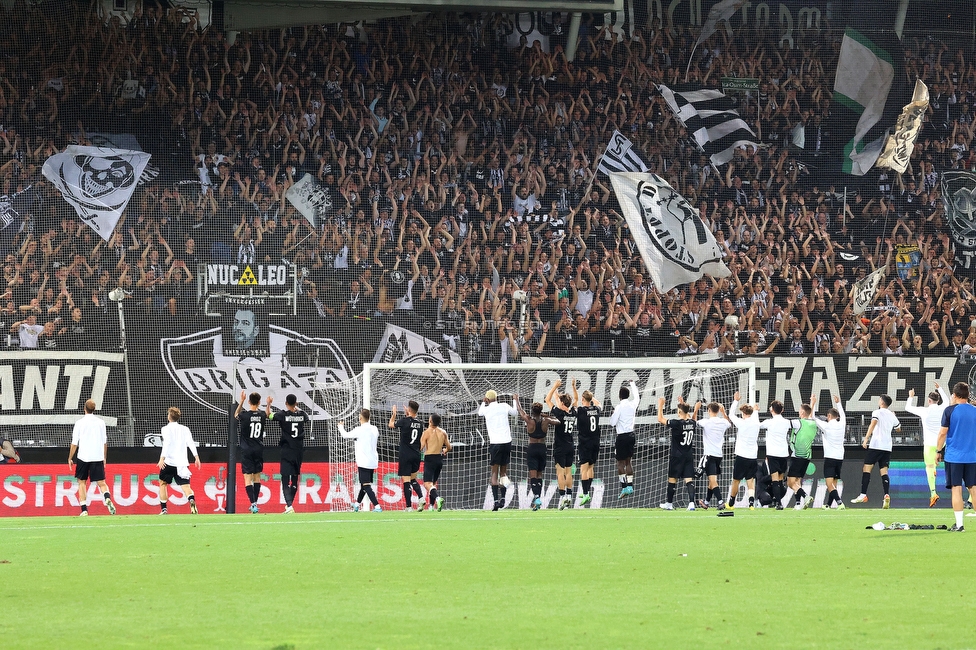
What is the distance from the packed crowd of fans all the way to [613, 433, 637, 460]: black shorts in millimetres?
5698

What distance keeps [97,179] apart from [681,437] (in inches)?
571

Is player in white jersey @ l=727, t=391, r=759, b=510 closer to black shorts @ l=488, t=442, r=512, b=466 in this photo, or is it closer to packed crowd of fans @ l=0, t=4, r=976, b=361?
black shorts @ l=488, t=442, r=512, b=466

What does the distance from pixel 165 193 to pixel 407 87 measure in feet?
20.4

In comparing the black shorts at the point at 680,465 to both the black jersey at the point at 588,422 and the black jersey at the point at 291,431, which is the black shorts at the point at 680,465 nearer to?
the black jersey at the point at 588,422

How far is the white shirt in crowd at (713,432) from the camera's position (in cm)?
1925

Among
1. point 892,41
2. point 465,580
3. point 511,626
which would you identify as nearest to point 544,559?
point 465,580

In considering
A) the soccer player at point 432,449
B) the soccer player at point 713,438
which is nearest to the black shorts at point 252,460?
the soccer player at point 432,449

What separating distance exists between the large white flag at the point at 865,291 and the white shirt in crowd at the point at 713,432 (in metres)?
8.93

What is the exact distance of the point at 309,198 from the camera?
1021 inches

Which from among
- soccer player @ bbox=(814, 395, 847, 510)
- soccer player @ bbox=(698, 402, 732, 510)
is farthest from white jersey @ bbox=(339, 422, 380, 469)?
soccer player @ bbox=(814, 395, 847, 510)

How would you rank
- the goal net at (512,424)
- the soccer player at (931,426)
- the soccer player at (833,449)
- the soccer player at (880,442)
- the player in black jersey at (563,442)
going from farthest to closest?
the goal net at (512,424)
the soccer player at (931,426)
the soccer player at (880,442)
the soccer player at (833,449)
the player in black jersey at (563,442)

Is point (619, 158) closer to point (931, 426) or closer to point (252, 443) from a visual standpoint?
point (931, 426)

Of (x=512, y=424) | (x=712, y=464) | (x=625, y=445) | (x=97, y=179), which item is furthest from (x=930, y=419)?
(x=97, y=179)

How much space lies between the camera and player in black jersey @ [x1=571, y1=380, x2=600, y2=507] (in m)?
18.9
